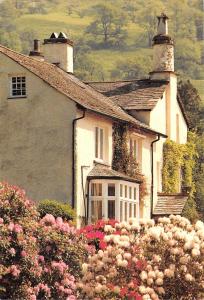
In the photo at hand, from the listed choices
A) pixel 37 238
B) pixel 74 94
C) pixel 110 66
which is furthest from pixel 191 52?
pixel 37 238

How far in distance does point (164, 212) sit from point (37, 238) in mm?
25742

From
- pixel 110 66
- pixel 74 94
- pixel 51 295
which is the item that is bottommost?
pixel 51 295

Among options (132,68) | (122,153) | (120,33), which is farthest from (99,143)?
(132,68)

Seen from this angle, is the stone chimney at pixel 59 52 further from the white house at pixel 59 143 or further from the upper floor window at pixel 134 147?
the white house at pixel 59 143

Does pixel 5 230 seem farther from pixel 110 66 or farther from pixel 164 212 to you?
pixel 110 66

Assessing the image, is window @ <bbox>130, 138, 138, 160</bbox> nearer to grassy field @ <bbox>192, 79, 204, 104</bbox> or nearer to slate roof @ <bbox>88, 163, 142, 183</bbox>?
slate roof @ <bbox>88, 163, 142, 183</bbox>

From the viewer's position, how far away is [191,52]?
7096 inches

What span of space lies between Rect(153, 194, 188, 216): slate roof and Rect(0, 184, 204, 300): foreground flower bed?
23.4 m

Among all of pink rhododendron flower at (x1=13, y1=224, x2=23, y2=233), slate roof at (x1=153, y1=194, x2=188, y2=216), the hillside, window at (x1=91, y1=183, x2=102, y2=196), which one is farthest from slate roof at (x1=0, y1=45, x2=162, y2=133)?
the hillside

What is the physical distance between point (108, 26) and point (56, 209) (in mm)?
135386

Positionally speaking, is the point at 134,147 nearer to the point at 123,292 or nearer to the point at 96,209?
the point at 96,209

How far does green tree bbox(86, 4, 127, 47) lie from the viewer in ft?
528

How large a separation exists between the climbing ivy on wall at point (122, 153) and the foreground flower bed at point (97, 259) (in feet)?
Answer: 61.3

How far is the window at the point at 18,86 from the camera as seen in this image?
137ft
